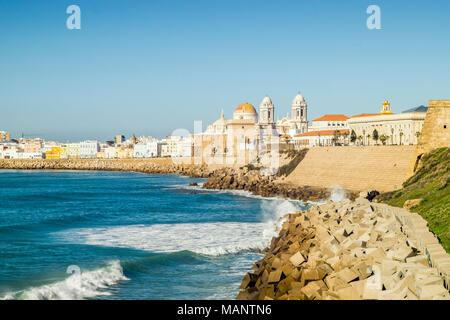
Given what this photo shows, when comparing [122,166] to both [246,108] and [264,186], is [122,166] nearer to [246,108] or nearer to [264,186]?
[246,108]

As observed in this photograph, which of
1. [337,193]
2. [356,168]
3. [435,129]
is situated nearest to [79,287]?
[435,129]

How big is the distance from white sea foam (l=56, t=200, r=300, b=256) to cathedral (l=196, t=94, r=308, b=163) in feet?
154

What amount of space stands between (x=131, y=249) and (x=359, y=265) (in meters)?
10.3

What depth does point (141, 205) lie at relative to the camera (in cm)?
3534

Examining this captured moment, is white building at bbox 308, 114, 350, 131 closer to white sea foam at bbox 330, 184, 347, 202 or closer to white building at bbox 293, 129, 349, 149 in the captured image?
white building at bbox 293, 129, 349, 149

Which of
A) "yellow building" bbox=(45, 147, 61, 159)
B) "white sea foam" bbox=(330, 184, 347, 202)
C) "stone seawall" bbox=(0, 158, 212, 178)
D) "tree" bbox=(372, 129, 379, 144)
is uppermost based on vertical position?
"tree" bbox=(372, 129, 379, 144)

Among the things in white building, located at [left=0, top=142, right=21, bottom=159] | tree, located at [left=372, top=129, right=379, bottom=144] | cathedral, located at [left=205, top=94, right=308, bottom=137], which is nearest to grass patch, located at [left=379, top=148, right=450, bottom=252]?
tree, located at [left=372, top=129, right=379, bottom=144]

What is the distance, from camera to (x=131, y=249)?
60.4 ft

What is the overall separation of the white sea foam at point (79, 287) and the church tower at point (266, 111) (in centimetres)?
11161

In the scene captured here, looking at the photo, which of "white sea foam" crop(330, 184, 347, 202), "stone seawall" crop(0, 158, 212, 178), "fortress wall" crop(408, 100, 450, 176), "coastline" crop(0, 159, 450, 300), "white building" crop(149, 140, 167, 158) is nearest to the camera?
"coastline" crop(0, 159, 450, 300)

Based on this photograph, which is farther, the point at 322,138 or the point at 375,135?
the point at 322,138

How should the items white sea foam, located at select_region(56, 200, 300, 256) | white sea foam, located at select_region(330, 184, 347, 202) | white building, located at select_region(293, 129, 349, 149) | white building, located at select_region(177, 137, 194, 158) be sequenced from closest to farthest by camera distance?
white sea foam, located at select_region(56, 200, 300, 256) → white sea foam, located at select_region(330, 184, 347, 202) → white building, located at select_region(293, 129, 349, 149) → white building, located at select_region(177, 137, 194, 158)

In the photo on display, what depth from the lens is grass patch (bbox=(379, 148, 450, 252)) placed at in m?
13.6
